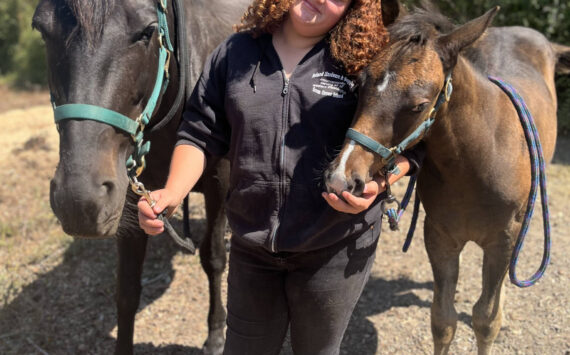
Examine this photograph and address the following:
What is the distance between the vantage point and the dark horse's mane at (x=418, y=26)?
1.96m

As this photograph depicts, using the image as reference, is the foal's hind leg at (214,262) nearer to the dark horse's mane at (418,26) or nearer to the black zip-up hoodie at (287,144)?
the black zip-up hoodie at (287,144)

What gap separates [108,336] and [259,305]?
185 centimetres

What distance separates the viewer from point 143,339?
3.44m

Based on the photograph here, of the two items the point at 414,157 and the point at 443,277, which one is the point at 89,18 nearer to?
the point at 414,157

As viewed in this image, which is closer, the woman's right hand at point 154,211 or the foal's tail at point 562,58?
the woman's right hand at point 154,211

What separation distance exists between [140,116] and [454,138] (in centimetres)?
127

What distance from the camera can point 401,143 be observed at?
1.94 metres

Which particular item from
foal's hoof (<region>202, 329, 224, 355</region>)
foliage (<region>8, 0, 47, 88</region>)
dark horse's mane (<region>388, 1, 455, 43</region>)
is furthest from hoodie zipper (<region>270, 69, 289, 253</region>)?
foliage (<region>8, 0, 47, 88</region>)

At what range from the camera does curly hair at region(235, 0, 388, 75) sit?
186 cm

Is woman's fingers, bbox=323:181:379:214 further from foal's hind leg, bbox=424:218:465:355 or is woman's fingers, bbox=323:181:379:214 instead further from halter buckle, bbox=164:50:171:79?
foal's hind leg, bbox=424:218:465:355

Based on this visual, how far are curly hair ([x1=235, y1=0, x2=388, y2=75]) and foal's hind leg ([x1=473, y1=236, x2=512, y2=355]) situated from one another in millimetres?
1237

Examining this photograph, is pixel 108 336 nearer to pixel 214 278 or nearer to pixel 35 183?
pixel 214 278

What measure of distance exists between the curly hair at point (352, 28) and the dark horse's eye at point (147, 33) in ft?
1.30

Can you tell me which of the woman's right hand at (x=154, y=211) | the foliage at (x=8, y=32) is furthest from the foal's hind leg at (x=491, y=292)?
the foliage at (x=8, y=32)
